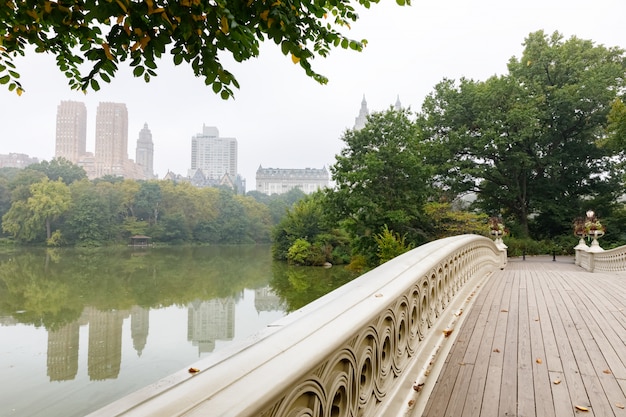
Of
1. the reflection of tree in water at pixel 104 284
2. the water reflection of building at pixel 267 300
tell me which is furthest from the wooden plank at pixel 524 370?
the reflection of tree in water at pixel 104 284

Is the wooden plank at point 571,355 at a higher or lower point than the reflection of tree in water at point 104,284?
higher

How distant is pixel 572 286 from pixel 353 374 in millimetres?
7535

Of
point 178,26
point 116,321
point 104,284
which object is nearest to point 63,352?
point 116,321

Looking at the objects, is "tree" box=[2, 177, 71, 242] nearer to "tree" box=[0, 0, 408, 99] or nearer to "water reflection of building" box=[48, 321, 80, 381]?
"water reflection of building" box=[48, 321, 80, 381]

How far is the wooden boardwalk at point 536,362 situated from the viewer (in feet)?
8.02

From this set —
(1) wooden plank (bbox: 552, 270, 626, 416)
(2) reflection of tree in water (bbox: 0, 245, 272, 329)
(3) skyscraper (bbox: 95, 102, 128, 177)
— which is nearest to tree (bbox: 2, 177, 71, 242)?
(2) reflection of tree in water (bbox: 0, 245, 272, 329)

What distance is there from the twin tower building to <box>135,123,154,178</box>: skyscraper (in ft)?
102

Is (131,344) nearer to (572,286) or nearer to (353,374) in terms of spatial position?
(572,286)

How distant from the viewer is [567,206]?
2941 centimetres

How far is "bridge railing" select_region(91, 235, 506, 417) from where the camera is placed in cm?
99

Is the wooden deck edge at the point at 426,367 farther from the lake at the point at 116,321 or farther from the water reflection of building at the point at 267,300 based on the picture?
the water reflection of building at the point at 267,300

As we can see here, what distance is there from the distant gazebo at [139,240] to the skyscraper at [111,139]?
261ft

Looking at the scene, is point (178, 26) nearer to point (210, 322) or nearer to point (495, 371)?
point (495, 371)

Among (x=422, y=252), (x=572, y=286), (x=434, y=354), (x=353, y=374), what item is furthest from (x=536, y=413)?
(x=572, y=286)
